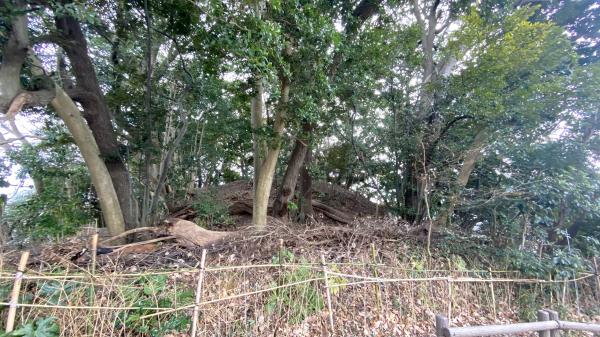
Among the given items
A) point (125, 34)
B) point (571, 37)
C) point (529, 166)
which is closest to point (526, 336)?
point (529, 166)

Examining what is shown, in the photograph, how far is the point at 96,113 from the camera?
5.28 m

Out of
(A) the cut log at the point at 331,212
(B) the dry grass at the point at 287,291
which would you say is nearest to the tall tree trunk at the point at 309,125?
(A) the cut log at the point at 331,212

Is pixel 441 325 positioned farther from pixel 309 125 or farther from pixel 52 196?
pixel 52 196

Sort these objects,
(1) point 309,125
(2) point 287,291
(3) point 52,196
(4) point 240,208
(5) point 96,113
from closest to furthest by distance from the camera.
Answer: (2) point 287,291 < (5) point 96,113 < (1) point 309,125 < (3) point 52,196 < (4) point 240,208

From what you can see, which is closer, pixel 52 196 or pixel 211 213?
pixel 52 196

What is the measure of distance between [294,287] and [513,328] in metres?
2.31

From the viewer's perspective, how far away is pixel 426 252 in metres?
4.97

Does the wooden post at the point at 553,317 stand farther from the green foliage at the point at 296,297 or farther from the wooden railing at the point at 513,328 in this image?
the green foliage at the point at 296,297

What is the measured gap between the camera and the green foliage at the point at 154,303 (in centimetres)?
288

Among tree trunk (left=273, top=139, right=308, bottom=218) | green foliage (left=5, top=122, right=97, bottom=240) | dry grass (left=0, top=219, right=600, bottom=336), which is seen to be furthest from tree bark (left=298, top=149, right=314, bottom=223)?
green foliage (left=5, top=122, right=97, bottom=240)

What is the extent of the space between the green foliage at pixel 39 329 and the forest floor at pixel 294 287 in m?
0.06

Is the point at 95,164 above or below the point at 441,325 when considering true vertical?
above

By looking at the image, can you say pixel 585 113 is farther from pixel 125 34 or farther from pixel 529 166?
pixel 125 34

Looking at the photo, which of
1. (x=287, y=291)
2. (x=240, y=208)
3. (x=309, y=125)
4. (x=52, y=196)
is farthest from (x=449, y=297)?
(x=52, y=196)
